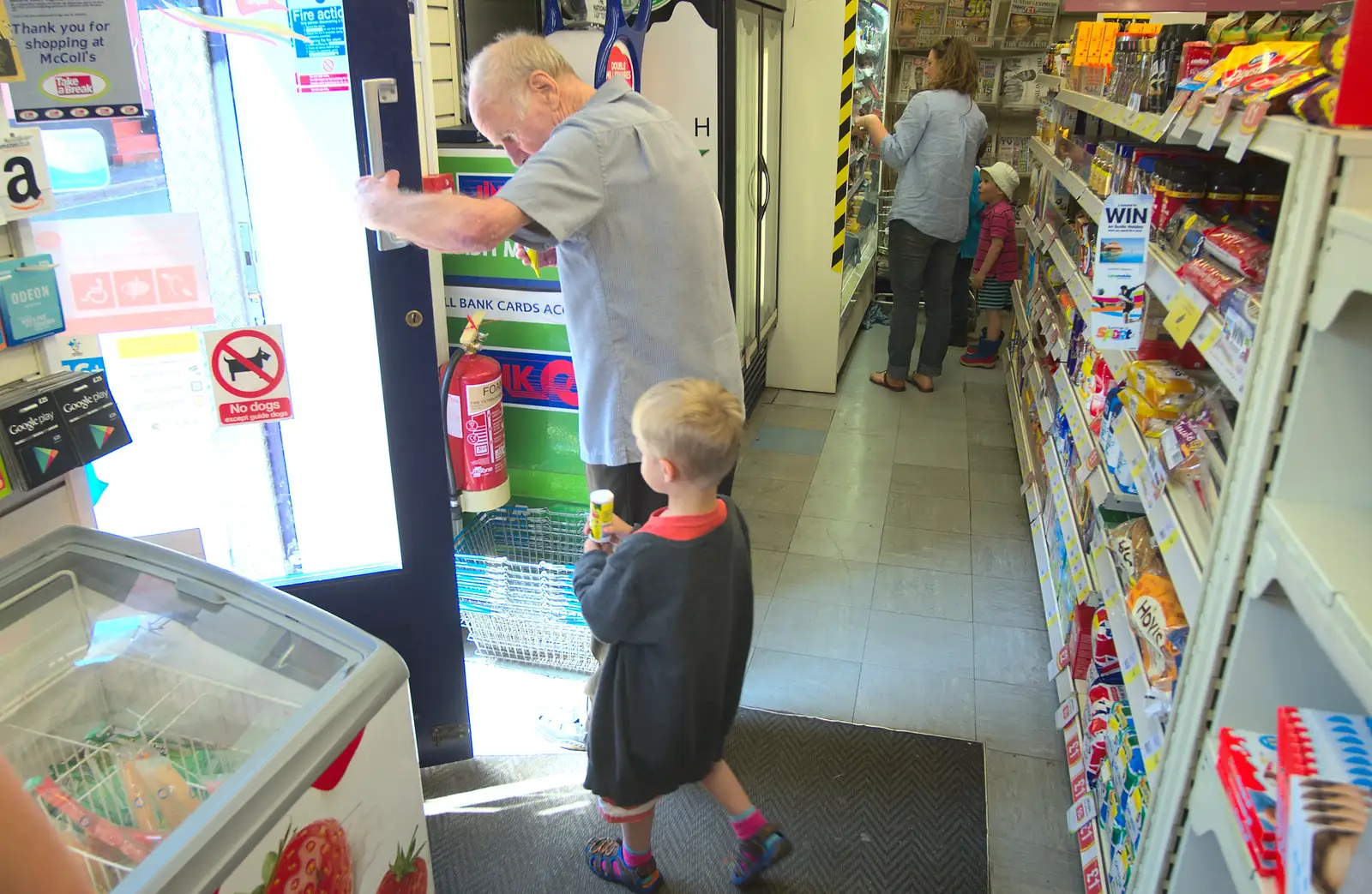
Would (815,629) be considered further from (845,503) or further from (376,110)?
Result: (376,110)

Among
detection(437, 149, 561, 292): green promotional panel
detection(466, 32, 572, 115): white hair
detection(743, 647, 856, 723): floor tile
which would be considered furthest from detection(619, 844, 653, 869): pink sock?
detection(466, 32, 572, 115): white hair

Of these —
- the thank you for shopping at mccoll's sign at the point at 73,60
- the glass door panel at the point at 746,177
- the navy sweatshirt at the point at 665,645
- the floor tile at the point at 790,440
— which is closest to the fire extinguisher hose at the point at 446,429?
the navy sweatshirt at the point at 665,645

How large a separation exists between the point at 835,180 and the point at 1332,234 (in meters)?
4.19

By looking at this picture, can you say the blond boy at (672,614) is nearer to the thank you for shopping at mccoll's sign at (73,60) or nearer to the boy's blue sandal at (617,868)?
the boy's blue sandal at (617,868)

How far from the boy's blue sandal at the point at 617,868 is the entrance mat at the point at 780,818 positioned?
3cm

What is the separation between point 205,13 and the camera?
6.89 feet

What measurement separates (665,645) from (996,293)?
517 cm

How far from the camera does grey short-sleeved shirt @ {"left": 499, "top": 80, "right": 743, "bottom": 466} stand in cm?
196

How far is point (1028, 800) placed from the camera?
2.59m

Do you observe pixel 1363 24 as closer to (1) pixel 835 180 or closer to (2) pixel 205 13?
(2) pixel 205 13

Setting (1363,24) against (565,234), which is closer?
(1363,24)

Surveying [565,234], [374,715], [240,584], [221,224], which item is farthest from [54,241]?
[374,715]

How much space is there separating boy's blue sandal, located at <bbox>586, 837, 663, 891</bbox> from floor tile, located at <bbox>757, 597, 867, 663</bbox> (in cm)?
107

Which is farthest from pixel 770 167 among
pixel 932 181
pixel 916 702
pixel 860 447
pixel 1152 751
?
pixel 1152 751
